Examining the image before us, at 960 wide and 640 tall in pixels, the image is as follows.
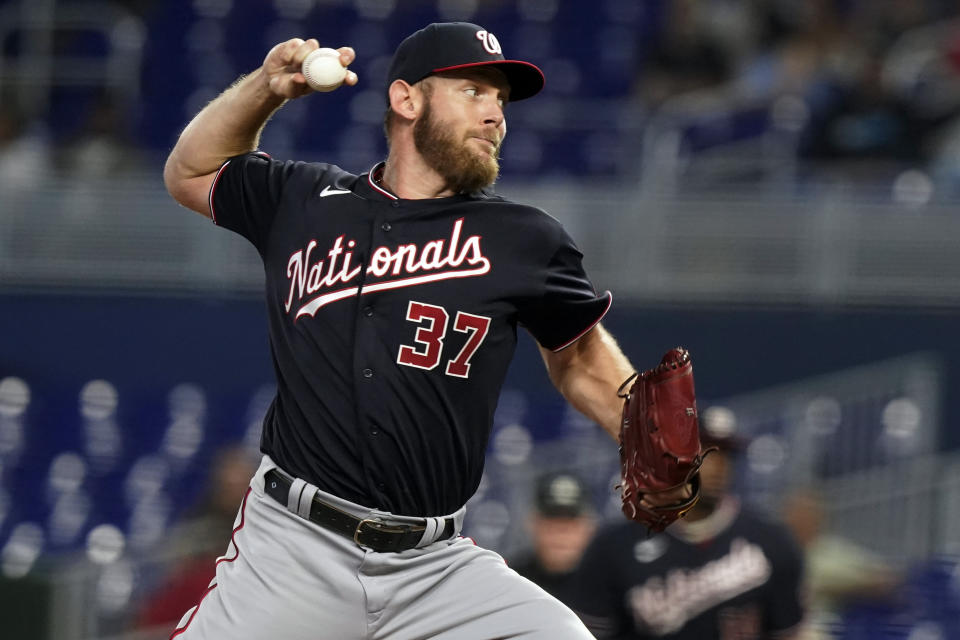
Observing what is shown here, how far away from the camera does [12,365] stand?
10.3m

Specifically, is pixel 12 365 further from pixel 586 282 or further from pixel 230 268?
pixel 586 282

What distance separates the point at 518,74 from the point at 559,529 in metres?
2.56

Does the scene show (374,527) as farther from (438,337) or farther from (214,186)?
(214,186)

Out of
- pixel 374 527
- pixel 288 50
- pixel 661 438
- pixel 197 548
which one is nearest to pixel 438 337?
pixel 374 527

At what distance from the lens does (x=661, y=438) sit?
3.68 metres

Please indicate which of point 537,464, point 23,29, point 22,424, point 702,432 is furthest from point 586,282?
point 23,29

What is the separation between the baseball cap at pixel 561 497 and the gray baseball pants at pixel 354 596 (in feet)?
7.77

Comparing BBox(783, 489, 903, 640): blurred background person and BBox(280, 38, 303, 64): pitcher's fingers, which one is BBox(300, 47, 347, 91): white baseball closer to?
BBox(280, 38, 303, 64): pitcher's fingers

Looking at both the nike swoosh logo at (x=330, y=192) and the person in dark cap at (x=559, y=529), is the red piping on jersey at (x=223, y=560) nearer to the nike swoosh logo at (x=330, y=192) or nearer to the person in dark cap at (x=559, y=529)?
the nike swoosh logo at (x=330, y=192)

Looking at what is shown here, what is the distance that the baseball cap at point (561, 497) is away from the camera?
19.9 feet

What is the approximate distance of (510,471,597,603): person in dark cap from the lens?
6.07m

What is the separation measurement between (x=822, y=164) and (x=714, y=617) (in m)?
5.21

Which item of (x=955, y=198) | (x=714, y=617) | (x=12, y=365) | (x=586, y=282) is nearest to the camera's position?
(x=586, y=282)

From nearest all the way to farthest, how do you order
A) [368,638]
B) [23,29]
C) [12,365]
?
[368,638] → [12,365] → [23,29]
